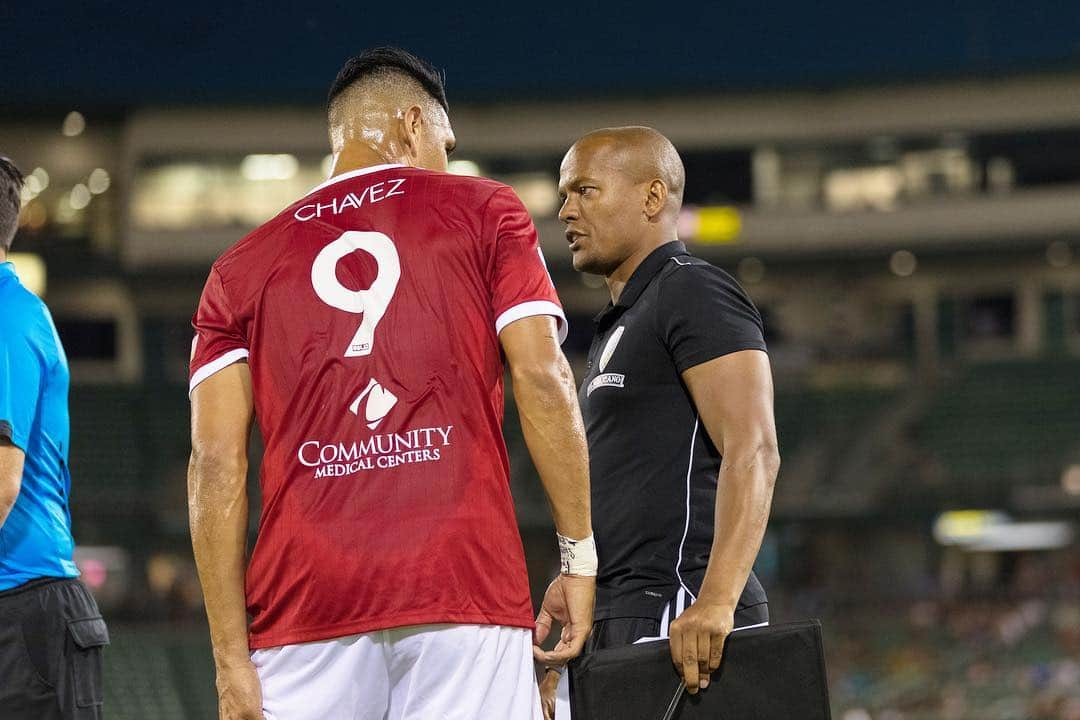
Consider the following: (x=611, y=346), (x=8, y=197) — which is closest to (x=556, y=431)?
(x=611, y=346)

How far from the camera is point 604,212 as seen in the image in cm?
346

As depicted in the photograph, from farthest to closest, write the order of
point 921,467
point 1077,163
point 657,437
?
point 1077,163
point 921,467
point 657,437

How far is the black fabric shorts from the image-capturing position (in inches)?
118

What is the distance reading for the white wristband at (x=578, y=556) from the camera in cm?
257

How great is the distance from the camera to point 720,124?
25688mm

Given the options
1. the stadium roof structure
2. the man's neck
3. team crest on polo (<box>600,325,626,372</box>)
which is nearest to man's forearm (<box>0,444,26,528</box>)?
team crest on polo (<box>600,325,626,372</box>)

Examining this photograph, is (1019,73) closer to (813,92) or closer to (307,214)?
(813,92)

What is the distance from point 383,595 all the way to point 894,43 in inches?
1132

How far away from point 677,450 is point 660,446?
0.04 m

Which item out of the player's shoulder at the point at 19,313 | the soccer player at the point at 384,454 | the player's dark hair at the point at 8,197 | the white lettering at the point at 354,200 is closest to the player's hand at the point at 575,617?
the soccer player at the point at 384,454

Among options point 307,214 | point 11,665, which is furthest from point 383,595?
point 11,665

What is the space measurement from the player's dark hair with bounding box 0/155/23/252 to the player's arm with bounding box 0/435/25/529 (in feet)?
1.78

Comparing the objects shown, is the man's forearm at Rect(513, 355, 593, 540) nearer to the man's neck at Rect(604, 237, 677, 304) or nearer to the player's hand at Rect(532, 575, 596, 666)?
the player's hand at Rect(532, 575, 596, 666)

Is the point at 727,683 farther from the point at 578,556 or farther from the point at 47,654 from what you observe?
the point at 47,654
